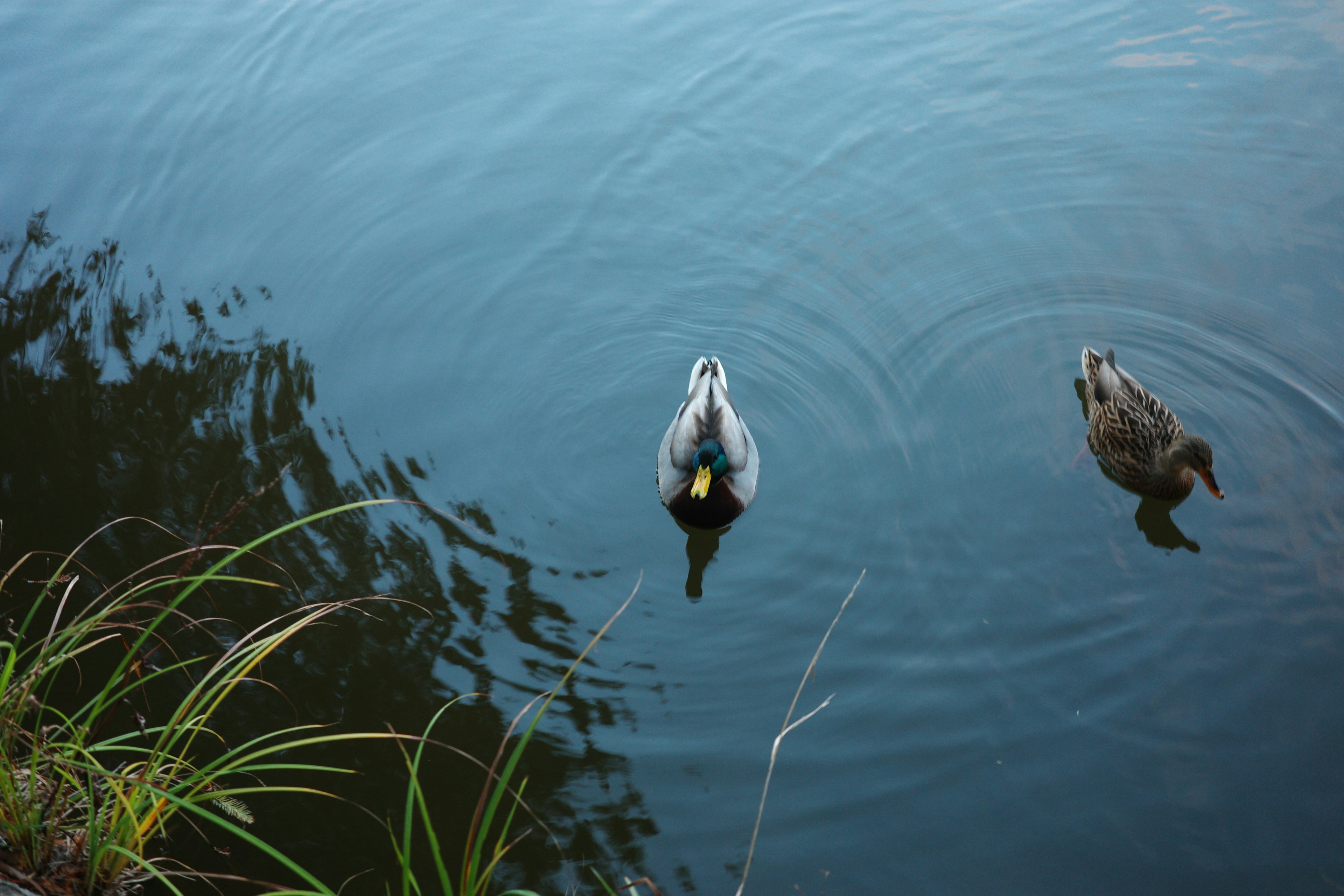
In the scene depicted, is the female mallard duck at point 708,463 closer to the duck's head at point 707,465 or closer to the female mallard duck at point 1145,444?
the duck's head at point 707,465

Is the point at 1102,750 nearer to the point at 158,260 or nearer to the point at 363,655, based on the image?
the point at 363,655

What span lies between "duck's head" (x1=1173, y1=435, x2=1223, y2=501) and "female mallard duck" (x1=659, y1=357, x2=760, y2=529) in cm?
222

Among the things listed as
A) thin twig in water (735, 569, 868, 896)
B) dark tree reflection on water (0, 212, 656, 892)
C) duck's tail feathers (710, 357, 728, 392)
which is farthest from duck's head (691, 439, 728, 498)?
thin twig in water (735, 569, 868, 896)

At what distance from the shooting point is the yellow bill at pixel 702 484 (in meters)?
4.69

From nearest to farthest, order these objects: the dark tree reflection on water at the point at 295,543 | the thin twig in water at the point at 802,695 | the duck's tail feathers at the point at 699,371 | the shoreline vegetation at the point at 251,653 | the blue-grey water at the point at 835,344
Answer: the shoreline vegetation at the point at 251,653 → the thin twig in water at the point at 802,695 → the dark tree reflection on water at the point at 295,543 → the blue-grey water at the point at 835,344 → the duck's tail feathers at the point at 699,371

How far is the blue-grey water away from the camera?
3.73 m

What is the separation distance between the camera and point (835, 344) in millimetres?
5656

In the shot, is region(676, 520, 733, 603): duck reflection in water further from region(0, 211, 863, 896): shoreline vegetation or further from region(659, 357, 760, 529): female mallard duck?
region(0, 211, 863, 896): shoreline vegetation

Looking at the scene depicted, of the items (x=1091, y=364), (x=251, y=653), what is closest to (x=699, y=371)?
(x=1091, y=364)

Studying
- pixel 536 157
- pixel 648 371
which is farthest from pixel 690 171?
pixel 648 371

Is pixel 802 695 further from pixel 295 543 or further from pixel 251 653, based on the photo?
pixel 295 543

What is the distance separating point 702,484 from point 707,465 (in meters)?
0.11

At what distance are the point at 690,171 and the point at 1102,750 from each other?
4.94 meters

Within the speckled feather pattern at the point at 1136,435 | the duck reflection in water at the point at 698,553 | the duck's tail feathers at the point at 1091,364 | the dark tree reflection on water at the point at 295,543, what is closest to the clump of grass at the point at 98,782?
the dark tree reflection on water at the point at 295,543
